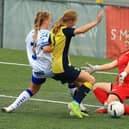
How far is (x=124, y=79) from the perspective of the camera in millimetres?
10266

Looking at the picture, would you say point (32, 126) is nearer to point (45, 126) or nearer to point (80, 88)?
point (45, 126)

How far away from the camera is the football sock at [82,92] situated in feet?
32.0

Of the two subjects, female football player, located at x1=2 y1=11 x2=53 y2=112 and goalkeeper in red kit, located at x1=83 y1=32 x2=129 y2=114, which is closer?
female football player, located at x1=2 y1=11 x2=53 y2=112

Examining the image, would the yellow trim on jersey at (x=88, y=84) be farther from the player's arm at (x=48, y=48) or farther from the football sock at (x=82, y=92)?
the player's arm at (x=48, y=48)

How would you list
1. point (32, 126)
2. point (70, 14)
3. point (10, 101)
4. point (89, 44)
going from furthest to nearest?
point (89, 44), point (10, 101), point (70, 14), point (32, 126)

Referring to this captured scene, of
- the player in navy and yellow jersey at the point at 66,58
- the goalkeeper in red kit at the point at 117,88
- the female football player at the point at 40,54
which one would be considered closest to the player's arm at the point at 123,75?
the goalkeeper in red kit at the point at 117,88

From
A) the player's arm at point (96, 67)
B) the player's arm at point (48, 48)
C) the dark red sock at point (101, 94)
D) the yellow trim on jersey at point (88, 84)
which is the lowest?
the dark red sock at point (101, 94)

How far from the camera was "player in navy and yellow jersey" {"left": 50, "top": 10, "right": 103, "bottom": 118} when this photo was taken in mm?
9680

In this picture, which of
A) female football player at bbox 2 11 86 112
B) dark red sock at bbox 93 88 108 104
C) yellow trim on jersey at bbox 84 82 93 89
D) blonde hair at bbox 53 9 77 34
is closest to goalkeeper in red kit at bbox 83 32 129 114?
dark red sock at bbox 93 88 108 104

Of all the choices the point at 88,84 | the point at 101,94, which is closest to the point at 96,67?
the point at 101,94

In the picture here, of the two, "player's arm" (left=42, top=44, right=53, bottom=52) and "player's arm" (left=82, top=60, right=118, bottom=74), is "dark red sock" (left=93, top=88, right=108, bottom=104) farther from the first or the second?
"player's arm" (left=42, top=44, right=53, bottom=52)

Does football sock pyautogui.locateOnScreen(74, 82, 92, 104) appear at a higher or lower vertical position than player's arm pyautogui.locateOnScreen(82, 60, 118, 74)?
lower

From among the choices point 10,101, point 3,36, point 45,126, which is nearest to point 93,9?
point 3,36

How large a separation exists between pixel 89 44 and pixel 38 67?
418 inches
